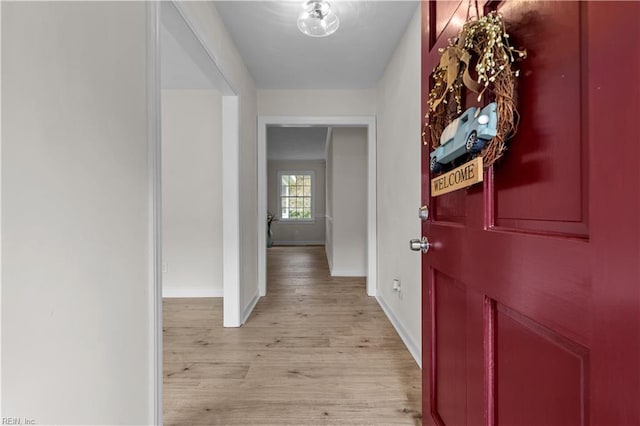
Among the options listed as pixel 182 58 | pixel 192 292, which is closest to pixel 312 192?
pixel 192 292

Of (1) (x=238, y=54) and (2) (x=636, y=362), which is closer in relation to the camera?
(2) (x=636, y=362)

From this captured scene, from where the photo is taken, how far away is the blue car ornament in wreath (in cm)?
67

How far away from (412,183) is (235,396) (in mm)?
1657

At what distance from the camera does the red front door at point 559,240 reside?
45cm

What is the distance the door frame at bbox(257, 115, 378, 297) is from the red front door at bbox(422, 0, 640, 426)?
2365mm

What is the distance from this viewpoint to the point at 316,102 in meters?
3.33

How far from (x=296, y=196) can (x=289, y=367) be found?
6992 millimetres

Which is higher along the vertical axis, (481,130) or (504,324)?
(481,130)

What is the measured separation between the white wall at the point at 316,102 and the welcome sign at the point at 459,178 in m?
2.52

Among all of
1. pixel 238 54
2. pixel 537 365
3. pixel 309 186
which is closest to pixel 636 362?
pixel 537 365

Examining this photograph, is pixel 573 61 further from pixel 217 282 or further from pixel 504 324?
pixel 217 282

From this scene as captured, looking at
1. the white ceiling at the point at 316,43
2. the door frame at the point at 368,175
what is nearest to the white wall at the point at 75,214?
the white ceiling at the point at 316,43

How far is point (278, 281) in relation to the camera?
13.4ft

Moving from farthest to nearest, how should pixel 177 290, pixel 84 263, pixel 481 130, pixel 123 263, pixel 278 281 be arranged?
1. pixel 278 281
2. pixel 177 290
3. pixel 123 263
4. pixel 84 263
5. pixel 481 130
